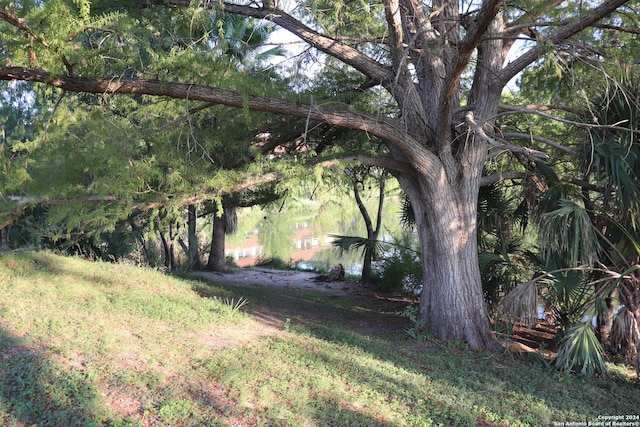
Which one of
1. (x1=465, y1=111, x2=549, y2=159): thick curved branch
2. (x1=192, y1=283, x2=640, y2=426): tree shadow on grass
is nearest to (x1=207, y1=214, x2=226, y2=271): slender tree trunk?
(x1=192, y1=283, x2=640, y2=426): tree shadow on grass

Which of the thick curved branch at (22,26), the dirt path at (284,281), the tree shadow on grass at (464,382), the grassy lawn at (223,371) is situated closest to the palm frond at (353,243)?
the dirt path at (284,281)

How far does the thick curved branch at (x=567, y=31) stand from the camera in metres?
5.50

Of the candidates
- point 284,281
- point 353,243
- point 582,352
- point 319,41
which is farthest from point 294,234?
point 582,352

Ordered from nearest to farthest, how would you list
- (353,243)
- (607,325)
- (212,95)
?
1. (212,95)
2. (607,325)
3. (353,243)

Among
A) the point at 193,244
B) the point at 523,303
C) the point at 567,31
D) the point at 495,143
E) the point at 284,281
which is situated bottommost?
the point at 284,281

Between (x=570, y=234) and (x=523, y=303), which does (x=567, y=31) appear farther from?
(x=523, y=303)

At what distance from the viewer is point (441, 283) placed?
7.89 m

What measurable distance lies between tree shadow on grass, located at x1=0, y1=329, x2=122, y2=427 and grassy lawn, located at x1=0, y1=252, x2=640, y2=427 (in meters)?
0.01

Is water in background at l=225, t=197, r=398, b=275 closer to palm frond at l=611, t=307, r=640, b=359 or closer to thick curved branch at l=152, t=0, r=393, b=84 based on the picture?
thick curved branch at l=152, t=0, r=393, b=84

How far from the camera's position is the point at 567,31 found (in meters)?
6.11

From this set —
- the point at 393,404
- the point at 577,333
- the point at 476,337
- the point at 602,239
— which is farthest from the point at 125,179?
the point at 602,239

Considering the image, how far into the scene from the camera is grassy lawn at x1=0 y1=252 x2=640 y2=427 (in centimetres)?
417

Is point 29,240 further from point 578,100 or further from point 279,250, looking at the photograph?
point 279,250

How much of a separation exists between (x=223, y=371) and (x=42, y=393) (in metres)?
1.59
